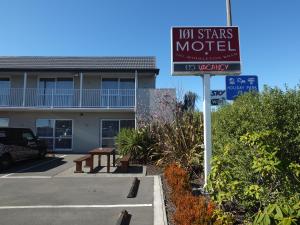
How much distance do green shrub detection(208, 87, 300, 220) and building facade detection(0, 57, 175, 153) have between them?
50.4 feet

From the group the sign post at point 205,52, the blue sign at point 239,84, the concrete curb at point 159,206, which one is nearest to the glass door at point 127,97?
the blue sign at point 239,84

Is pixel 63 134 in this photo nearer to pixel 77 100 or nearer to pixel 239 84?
pixel 77 100

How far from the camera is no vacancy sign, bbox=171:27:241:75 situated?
914 centimetres

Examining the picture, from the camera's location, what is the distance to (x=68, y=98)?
2266 cm

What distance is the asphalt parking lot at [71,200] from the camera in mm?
6922

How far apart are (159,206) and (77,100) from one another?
52.6ft

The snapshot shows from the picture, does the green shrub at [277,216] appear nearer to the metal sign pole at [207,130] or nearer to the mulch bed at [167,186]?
the mulch bed at [167,186]

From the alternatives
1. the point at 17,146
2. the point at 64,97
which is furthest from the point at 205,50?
the point at 64,97

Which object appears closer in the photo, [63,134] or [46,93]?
→ [46,93]

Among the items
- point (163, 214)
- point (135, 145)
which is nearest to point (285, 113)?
point (163, 214)

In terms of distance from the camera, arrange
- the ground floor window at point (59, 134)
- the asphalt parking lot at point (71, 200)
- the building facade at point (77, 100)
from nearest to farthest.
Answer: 1. the asphalt parking lot at point (71, 200)
2. the building facade at point (77, 100)
3. the ground floor window at point (59, 134)

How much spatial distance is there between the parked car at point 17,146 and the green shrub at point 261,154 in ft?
34.2

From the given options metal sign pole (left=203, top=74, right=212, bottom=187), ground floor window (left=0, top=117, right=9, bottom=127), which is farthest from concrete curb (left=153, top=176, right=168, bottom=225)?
ground floor window (left=0, top=117, right=9, bottom=127)

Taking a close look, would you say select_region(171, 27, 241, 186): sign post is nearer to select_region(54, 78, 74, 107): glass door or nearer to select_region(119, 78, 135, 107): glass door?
select_region(119, 78, 135, 107): glass door
